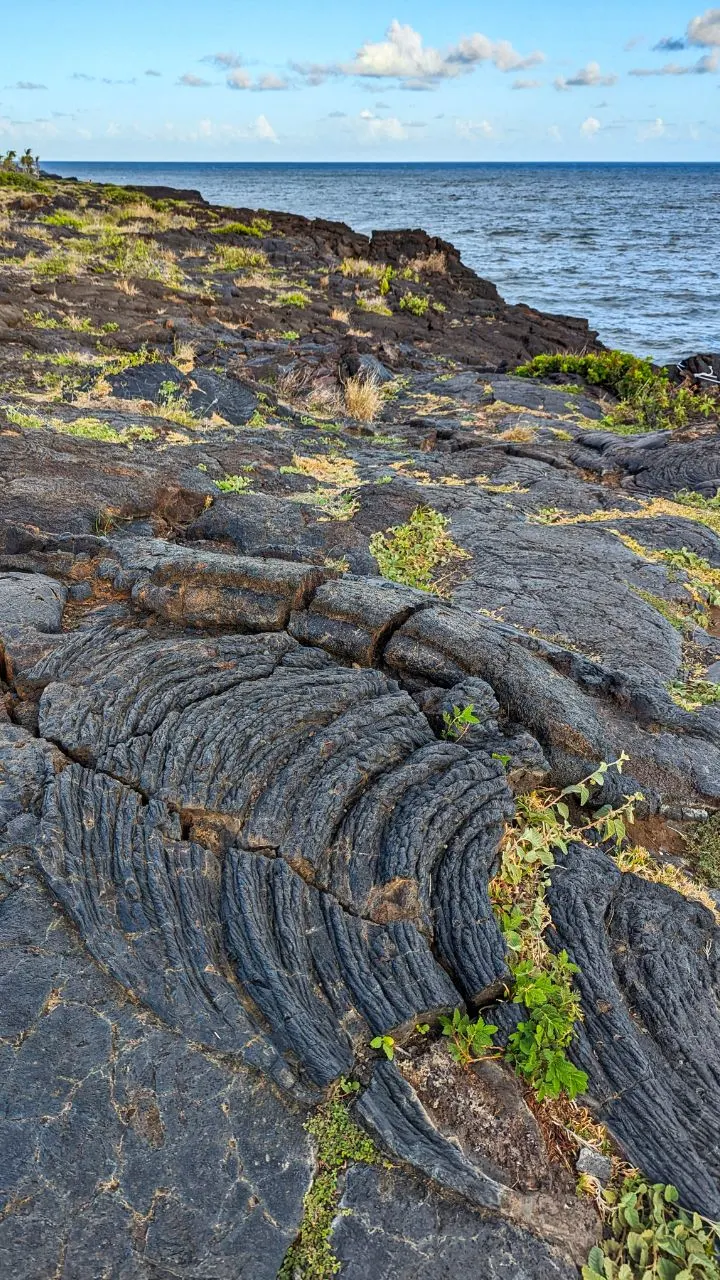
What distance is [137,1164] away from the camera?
3377 millimetres

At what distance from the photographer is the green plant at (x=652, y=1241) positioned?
3.30 metres

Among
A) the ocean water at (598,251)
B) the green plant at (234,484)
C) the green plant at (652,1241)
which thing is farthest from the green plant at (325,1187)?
the ocean water at (598,251)

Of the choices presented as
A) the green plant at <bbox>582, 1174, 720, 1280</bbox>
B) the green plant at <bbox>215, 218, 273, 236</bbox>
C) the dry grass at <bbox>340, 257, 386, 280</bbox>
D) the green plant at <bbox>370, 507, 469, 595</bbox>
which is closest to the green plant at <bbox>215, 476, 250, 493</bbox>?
the green plant at <bbox>370, 507, 469, 595</bbox>

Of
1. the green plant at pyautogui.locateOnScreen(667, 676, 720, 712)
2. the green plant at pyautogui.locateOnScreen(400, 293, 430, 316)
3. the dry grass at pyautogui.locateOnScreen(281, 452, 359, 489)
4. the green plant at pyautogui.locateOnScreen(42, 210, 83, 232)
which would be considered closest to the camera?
the green plant at pyautogui.locateOnScreen(667, 676, 720, 712)

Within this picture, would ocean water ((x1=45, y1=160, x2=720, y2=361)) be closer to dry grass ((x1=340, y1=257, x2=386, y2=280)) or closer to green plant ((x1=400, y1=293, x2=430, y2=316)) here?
dry grass ((x1=340, y1=257, x2=386, y2=280))

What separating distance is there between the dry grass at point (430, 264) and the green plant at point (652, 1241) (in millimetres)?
35556

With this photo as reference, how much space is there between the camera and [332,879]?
454 cm

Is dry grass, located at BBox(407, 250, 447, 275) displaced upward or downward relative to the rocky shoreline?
upward

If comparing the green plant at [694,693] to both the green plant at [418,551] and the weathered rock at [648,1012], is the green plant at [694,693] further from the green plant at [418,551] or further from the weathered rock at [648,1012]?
the green plant at [418,551]

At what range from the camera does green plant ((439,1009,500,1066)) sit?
3969 mm

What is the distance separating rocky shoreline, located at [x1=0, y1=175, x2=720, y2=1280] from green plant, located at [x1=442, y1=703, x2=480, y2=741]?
24 mm

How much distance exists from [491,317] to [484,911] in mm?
27621

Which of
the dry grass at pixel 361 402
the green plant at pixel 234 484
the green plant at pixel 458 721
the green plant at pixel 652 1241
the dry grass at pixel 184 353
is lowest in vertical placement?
the green plant at pixel 652 1241

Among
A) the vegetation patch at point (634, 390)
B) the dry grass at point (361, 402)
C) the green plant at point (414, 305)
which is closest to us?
the dry grass at point (361, 402)
